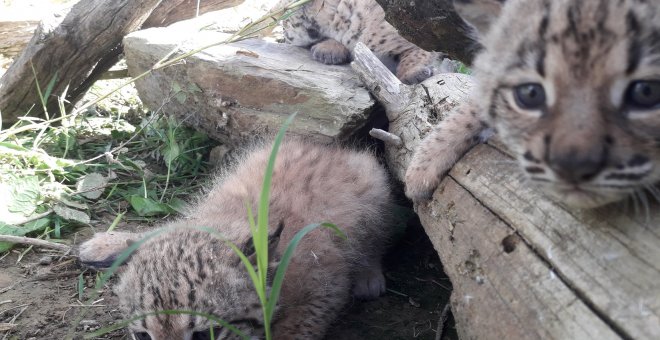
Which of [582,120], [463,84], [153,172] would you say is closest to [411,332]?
[463,84]

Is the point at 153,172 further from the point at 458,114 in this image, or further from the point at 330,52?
the point at 458,114

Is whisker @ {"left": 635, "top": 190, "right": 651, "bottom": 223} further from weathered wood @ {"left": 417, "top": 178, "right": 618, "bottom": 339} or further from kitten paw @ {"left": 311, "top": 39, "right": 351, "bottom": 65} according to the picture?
kitten paw @ {"left": 311, "top": 39, "right": 351, "bottom": 65}

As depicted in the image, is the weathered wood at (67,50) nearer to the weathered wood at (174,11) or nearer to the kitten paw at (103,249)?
the weathered wood at (174,11)

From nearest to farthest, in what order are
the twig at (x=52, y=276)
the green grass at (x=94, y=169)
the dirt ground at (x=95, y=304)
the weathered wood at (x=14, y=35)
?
the dirt ground at (x=95, y=304), the twig at (x=52, y=276), the green grass at (x=94, y=169), the weathered wood at (x=14, y=35)

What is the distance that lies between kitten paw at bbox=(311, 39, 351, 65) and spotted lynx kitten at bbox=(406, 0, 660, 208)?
3157mm

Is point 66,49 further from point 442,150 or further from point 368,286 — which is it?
point 442,150

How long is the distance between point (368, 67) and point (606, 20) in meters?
2.53

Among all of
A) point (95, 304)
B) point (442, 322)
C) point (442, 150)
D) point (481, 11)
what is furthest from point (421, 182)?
point (95, 304)

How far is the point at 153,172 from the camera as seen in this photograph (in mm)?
4996

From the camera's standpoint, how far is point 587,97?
190 cm

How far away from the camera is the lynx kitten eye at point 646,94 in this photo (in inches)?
72.6

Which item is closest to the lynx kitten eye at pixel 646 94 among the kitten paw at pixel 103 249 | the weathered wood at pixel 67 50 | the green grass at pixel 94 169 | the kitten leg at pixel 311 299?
the kitten leg at pixel 311 299

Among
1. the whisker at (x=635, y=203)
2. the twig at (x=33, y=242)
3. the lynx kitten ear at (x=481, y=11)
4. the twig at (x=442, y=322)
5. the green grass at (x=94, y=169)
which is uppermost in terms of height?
the lynx kitten ear at (x=481, y=11)

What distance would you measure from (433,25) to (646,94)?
1740 millimetres
